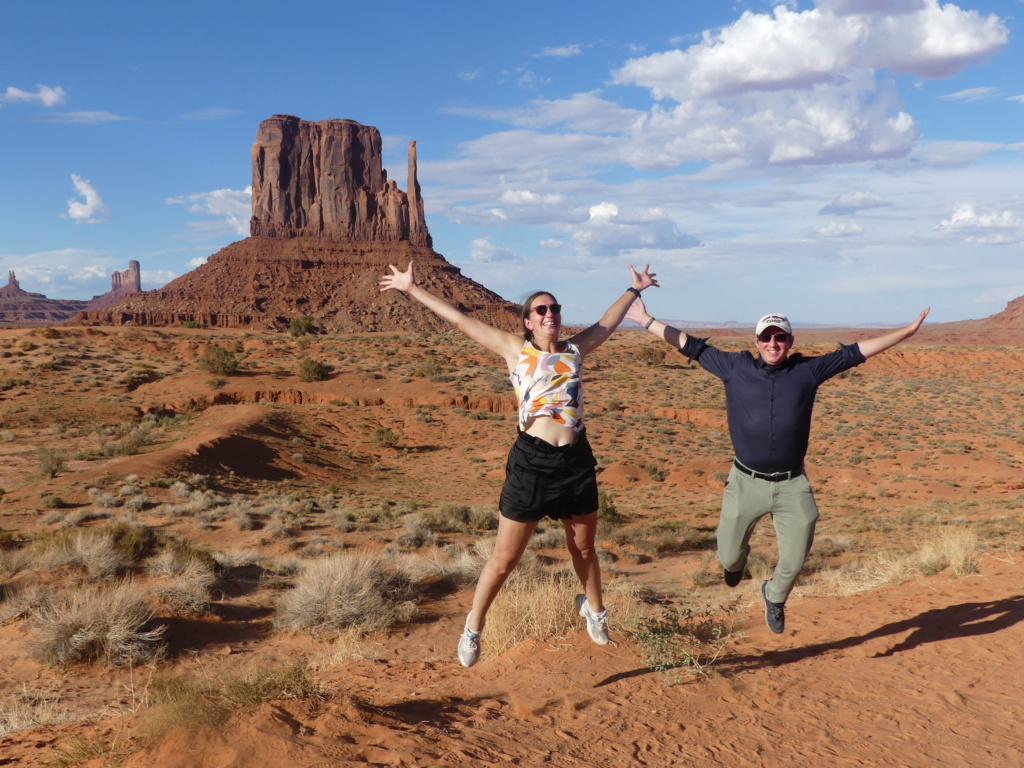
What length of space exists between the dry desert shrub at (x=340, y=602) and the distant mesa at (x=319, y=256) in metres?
73.6

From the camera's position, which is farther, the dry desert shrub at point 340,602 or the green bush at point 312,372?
the green bush at point 312,372

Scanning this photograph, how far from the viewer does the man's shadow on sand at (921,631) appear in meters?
4.75

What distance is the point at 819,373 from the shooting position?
434cm

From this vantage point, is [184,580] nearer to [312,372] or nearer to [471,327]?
[471,327]

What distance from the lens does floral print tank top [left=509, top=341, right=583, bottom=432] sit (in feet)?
13.2

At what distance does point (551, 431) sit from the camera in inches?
157

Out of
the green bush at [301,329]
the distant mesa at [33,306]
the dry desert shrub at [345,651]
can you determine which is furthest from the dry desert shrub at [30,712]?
the distant mesa at [33,306]

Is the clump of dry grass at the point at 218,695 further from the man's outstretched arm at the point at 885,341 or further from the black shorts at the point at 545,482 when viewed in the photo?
the man's outstretched arm at the point at 885,341

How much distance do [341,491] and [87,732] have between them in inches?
614

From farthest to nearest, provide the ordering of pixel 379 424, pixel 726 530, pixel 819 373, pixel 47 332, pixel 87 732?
pixel 47 332
pixel 379 424
pixel 726 530
pixel 819 373
pixel 87 732

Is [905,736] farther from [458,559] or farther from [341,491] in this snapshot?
[341,491]

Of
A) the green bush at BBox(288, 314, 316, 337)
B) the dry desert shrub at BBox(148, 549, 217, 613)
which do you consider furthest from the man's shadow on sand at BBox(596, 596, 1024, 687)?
the green bush at BBox(288, 314, 316, 337)

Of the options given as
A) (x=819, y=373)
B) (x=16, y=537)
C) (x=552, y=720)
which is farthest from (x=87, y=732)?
(x=16, y=537)

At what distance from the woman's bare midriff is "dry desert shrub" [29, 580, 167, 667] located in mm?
4771
